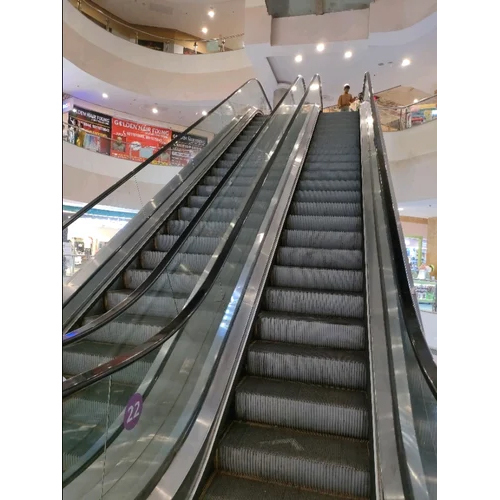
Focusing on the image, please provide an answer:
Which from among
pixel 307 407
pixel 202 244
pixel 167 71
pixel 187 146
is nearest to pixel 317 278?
pixel 202 244

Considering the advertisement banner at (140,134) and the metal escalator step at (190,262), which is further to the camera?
the advertisement banner at (140,134)

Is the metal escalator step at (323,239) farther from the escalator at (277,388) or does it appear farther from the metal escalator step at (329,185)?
the metal escalator step at (329,185)

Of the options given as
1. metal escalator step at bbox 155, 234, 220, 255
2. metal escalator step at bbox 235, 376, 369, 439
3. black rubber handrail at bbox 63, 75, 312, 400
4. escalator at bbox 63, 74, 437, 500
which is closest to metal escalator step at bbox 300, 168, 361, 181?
escalator at bbox 63, 74, 437, 500

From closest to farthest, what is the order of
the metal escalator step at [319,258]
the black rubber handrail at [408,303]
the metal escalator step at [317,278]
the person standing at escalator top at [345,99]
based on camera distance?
the black rubber handrail at [408,303] → the metal escalator step at [317,278] → the metal escalator step at [319,258] → the person standing at escalator top at [345,99]

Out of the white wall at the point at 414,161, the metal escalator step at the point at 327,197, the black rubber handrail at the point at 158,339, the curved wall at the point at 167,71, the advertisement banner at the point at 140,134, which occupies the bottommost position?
the black rubber handrail at the point at 158,339

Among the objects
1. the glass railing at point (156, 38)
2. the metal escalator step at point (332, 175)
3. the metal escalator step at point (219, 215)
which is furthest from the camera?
the glass railing at point (156, 38)

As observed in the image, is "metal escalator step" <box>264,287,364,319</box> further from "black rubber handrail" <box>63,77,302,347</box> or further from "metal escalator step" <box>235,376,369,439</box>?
"black rubber handrail" <box>63,77,302,347</box>

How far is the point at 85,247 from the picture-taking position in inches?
479

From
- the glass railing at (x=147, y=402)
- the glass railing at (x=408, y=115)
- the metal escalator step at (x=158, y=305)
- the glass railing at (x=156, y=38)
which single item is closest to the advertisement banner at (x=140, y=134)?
the glass railing at (x=156, y=38)

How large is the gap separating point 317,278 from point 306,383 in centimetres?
116

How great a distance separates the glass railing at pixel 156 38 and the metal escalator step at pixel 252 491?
14.1 meters

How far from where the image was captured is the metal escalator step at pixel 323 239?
4223 millimetres
